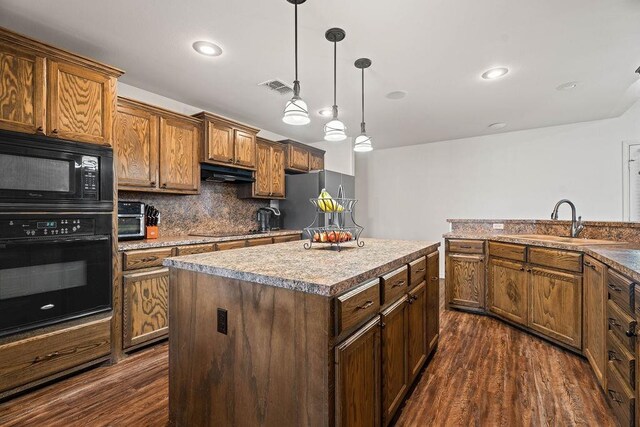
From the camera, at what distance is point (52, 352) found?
202 centimetres

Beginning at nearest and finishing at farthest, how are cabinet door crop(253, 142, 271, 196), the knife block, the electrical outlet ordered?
the electrical outlet < the knife block < cabinet door crop(253, 142, 271, 196)

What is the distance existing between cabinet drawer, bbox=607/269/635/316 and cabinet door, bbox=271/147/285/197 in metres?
3.63

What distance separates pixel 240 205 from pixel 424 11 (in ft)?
10.6

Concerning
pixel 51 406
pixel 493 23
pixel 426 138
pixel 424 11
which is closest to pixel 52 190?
pixel 51 406

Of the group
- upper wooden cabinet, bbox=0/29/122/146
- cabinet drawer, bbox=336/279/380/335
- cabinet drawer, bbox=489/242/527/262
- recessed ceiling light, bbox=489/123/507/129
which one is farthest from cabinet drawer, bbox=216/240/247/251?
recessed ceiling light, bbox=489/123/507/129

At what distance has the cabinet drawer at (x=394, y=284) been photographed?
4.82 ft

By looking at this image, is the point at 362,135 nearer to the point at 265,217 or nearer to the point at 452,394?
the point at 452,394

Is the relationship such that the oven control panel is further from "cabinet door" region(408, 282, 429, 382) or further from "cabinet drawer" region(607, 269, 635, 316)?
"cabinet drawer" region(607, 269, 635, 316)

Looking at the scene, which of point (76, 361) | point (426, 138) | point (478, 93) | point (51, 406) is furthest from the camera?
point (426, 138)

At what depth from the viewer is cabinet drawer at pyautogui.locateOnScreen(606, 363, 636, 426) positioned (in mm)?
1423

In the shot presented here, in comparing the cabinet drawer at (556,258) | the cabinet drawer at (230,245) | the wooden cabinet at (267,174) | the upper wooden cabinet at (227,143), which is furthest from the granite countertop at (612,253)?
the upper wooden cabinet at (227,143)

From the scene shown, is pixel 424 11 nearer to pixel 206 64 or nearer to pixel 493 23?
pixel 493 23

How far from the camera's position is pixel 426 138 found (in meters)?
5.19

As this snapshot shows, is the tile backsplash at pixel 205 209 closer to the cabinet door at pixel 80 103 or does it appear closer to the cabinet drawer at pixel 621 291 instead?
the cabinet door at pixel 80 103
